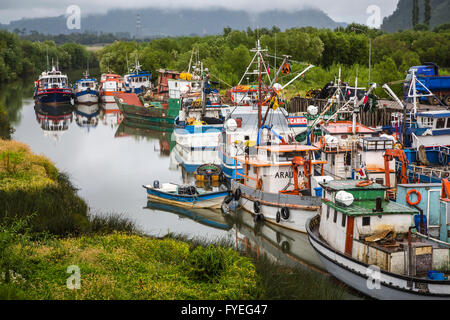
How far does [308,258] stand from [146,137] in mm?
35737

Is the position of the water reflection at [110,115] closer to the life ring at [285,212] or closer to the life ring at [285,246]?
the life ring at [285,212]

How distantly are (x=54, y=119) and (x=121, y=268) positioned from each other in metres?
57.6

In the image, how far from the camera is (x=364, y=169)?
25.0 metres

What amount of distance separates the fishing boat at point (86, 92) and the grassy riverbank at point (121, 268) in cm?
6455

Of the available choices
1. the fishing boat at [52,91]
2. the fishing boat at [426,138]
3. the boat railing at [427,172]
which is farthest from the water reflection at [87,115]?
the boat railing at [427,172]

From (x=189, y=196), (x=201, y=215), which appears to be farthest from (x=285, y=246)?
(x=189, y=196)

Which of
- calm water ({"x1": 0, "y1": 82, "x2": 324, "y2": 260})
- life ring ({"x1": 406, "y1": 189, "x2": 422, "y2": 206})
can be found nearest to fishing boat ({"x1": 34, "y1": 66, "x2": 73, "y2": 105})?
calm water ({"x1": 0, "y1": 82, "x2": 324, "y2": 260})

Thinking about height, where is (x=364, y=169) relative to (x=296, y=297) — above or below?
above

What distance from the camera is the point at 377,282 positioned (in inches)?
653

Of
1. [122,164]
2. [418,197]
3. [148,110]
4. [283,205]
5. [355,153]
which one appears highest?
[148,110]

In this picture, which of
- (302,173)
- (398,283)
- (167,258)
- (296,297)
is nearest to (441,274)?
(398,283)

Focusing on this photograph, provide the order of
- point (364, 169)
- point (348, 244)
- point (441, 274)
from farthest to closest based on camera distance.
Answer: point (364, 169), point (348, 244), point (441, 274)

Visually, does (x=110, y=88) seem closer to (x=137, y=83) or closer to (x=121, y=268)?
(x=137, y=83)

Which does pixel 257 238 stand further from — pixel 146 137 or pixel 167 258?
pixel 146 137
